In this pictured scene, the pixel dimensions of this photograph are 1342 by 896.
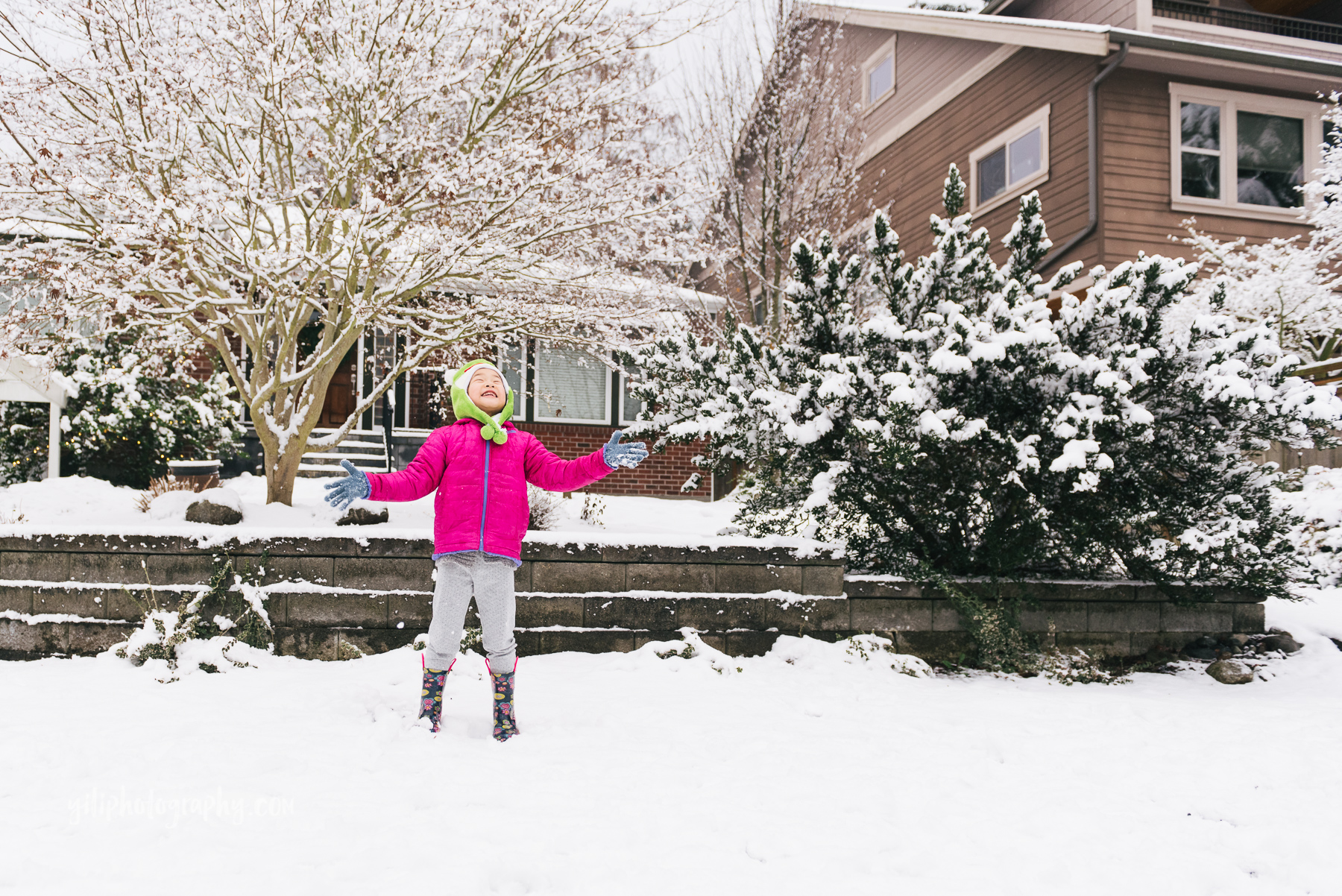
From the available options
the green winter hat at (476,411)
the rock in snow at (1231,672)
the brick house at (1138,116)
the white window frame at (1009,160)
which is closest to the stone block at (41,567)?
the green winter hat at (476,411)

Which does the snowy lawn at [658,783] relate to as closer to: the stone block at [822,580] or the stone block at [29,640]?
the stone block at [29,640]

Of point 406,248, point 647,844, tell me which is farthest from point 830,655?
point 406,248

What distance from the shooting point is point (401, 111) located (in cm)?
601

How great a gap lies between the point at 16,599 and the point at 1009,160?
14.0 meters

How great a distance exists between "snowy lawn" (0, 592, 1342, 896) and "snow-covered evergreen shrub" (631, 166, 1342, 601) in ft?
3.01

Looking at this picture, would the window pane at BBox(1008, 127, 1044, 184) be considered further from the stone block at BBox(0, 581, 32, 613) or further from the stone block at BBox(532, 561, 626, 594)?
the stone block at BBox(0, 581, 32, 613)

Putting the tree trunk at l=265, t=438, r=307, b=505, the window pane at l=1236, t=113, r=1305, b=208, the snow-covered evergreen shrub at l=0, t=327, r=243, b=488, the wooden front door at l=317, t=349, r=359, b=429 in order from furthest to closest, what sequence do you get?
the wooden front door at l=317, t=349, r=359, b=429, the window pane at l=1236, t=113, r=1305, b=208, the snow-covered evergreen shrub at l=0, t=327, r=243, b=488, the tree trunk at l=265, t=438, r=307, b=505

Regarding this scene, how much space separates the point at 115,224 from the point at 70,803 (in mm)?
3804

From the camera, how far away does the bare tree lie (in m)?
5.46

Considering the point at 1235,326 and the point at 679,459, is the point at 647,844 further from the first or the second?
the point at 679,459

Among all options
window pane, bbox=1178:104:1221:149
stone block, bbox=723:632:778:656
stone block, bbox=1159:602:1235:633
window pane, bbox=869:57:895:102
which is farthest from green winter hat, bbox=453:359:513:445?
window pane, bbox=869:57:895:102

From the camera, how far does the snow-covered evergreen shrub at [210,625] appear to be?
4.30 m

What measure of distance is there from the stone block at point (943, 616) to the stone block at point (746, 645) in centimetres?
A: 102

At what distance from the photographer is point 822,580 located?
4.86 m
